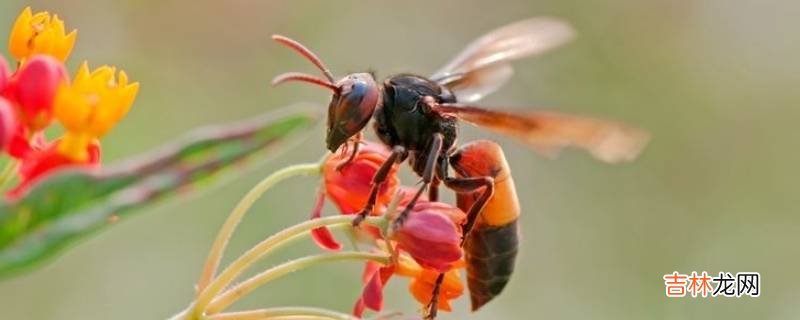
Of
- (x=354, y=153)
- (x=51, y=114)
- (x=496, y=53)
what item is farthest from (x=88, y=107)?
(x=496, y=53)

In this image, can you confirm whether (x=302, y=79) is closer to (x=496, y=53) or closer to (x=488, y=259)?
(x=488, y=259)

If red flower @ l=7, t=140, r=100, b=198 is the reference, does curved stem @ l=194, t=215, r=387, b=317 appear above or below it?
below

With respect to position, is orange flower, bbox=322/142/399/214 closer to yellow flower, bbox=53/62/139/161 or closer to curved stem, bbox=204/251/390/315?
curved stem, bbox=204/251/390/315

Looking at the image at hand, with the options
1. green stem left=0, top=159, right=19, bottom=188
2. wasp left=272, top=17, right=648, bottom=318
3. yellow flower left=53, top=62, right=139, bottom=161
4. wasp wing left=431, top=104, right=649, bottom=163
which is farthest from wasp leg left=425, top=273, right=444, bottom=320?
green stem left=0, top=159, right=19, bottom=188

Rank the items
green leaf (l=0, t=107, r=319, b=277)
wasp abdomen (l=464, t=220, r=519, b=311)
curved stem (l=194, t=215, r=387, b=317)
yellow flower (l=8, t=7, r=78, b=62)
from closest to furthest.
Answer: green leaf (l=0, t=107, r=319, b=277) < curved stem (l=194, t=215, r=387, b=317) < yellow flower (l=8, t=7, r=78, b=62) < wasp abdomen (l=464, t=220, r=519, b=311)

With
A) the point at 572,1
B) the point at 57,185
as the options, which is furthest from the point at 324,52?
the point at 57,185

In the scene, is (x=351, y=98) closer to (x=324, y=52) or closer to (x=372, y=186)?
(x=372, y=186)
